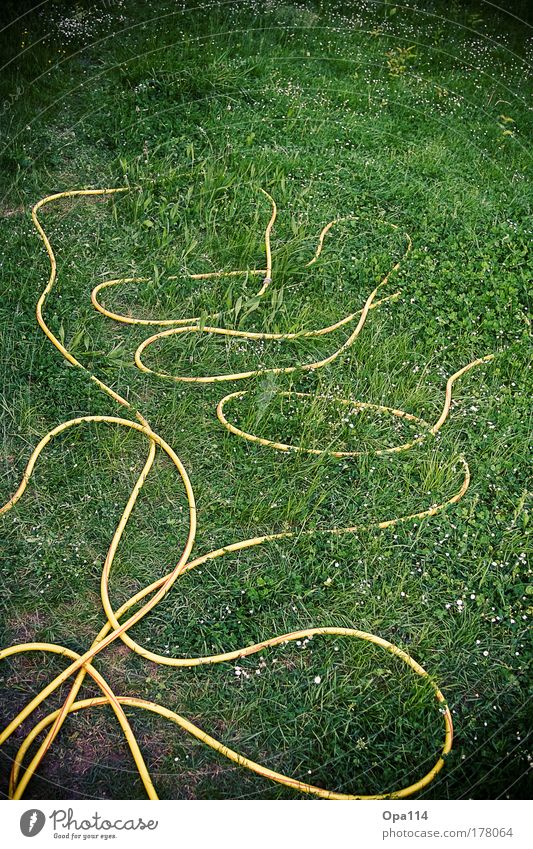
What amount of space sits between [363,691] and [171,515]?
92cm

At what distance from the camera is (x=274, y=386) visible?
3115 mm

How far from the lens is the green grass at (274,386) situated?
7.59 feet

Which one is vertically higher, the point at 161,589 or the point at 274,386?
the point at 274,386

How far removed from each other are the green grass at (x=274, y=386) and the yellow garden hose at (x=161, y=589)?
4 centimetres

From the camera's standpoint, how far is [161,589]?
253cm

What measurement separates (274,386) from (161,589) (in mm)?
1001

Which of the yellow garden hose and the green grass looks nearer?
the yellow garden hose

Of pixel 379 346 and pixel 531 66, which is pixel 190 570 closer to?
pixel 379 346

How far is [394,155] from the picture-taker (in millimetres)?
4559

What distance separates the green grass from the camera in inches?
Answer: 91.0

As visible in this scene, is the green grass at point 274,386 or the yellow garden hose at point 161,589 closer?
the yellow garden hose at point 161,589

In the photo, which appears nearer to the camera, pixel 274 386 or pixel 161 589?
pixel 161 589

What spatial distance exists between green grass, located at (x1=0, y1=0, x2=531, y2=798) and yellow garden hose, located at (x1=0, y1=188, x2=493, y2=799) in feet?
0.12
